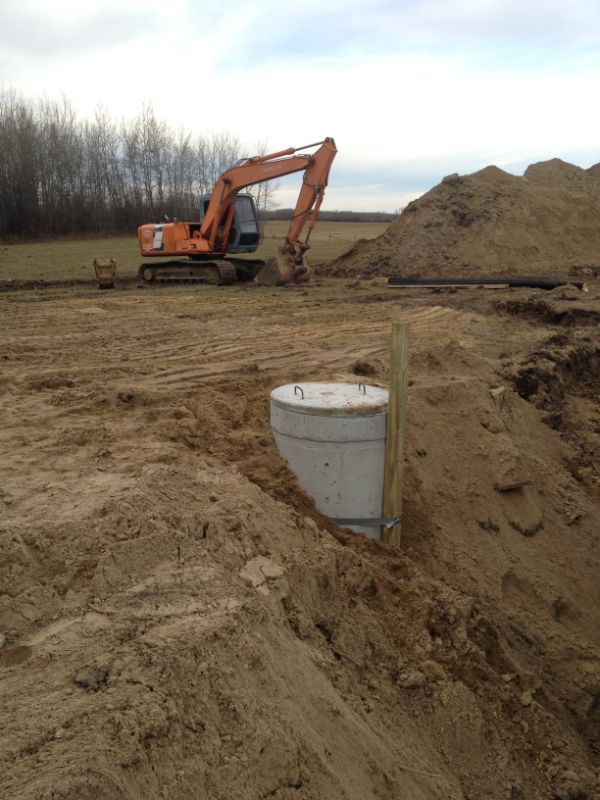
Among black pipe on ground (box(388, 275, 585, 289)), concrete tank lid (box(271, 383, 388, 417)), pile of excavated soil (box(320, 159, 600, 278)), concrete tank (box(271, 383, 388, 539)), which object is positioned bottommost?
concrete tank (box(271, 383, 388, 539))

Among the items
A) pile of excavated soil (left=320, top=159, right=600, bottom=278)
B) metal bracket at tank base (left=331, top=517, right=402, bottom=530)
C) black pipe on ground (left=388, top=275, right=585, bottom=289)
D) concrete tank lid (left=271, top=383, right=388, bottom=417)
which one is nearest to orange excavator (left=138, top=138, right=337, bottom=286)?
black pipe on ground (left=388, top=275, right=585, bottom=289)

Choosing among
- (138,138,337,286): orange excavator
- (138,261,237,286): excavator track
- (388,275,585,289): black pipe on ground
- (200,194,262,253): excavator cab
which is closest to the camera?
(388,275,585,289): black pipe on ground

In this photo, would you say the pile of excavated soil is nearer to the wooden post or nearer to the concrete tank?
the wooden post

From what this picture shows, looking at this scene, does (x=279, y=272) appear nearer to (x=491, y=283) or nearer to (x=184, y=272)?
(x=184, y=272)

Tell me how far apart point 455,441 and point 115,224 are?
50.9m

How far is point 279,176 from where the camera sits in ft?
57.1

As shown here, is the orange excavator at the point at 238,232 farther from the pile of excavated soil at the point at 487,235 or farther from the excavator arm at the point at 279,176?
the pile of excavated soil at the point at 487,235

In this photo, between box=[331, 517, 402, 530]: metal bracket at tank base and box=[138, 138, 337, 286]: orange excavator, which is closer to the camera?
box=[331, 517, 402, 530]: metal bracket at tank base

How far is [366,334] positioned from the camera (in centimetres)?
1052

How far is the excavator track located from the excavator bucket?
718 mm

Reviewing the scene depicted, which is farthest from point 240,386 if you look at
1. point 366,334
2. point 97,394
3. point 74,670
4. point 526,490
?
point 74,670

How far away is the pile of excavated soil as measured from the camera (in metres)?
21.3

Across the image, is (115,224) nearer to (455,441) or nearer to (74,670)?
(455,441)

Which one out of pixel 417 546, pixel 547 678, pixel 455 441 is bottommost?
pixel 547 678
